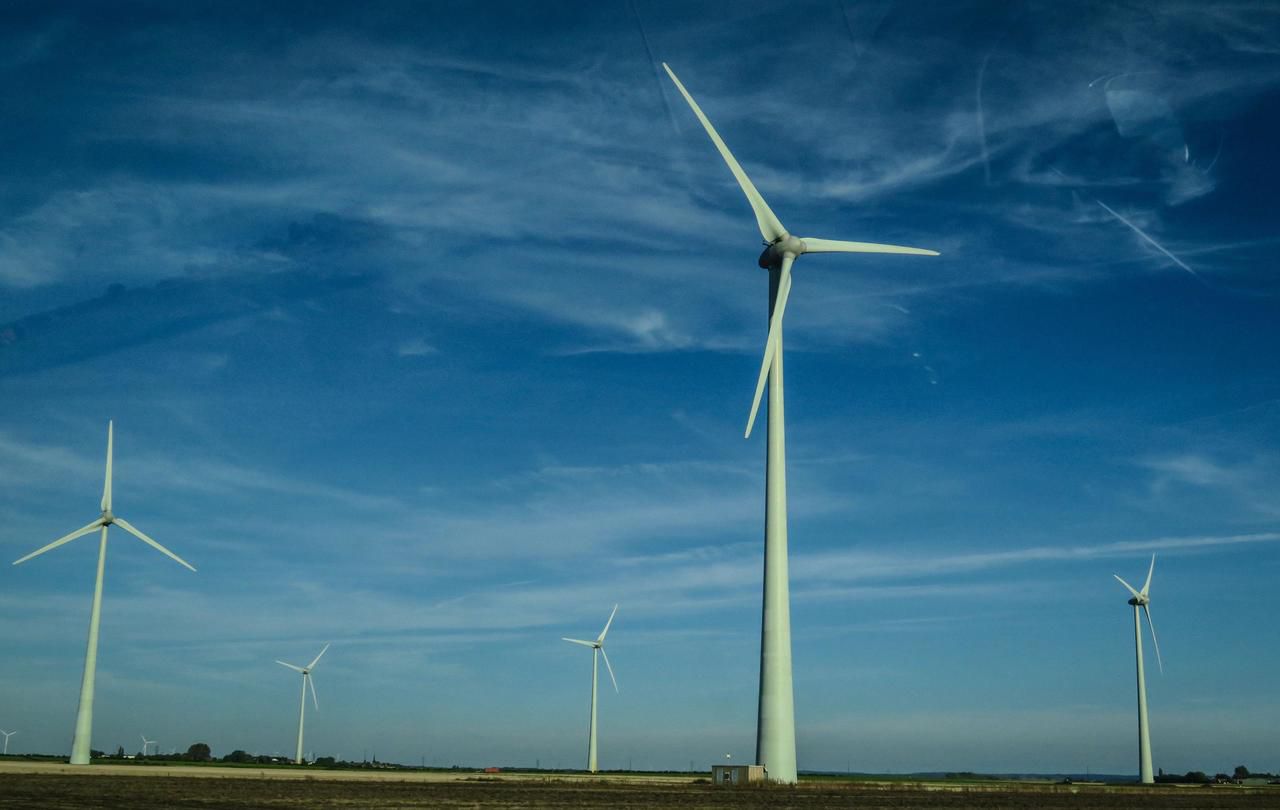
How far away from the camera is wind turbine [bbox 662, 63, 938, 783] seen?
249 ft

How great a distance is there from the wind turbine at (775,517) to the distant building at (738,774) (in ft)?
5.82

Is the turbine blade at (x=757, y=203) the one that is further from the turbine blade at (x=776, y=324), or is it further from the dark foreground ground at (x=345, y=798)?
the dark foreground ground at (x=345, y=798)

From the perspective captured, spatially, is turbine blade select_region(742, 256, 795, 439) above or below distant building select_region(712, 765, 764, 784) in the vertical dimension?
above

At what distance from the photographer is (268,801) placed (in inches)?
2271

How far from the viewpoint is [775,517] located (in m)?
79.3

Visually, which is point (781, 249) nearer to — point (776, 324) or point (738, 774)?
point (776, 324)

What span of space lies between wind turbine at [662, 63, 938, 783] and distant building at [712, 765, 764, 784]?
1.78 meters

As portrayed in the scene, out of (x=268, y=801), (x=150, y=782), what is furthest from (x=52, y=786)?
(x=268, y=801)

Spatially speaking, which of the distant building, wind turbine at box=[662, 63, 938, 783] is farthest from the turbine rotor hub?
the distant building

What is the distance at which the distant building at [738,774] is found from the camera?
259 ft

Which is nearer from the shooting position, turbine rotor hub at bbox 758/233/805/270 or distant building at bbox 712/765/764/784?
distant building at bbox 712/765/764/784

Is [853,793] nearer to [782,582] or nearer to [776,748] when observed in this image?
[776,748]

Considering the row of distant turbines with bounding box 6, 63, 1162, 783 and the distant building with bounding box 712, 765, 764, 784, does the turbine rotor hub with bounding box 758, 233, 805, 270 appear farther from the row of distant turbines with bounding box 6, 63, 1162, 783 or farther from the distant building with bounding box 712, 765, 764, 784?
the distant building with bounding box 712, 765, 764, 784

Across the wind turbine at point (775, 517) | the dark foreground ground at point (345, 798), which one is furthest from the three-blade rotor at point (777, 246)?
the dark foreground ground at point (345, 798)
